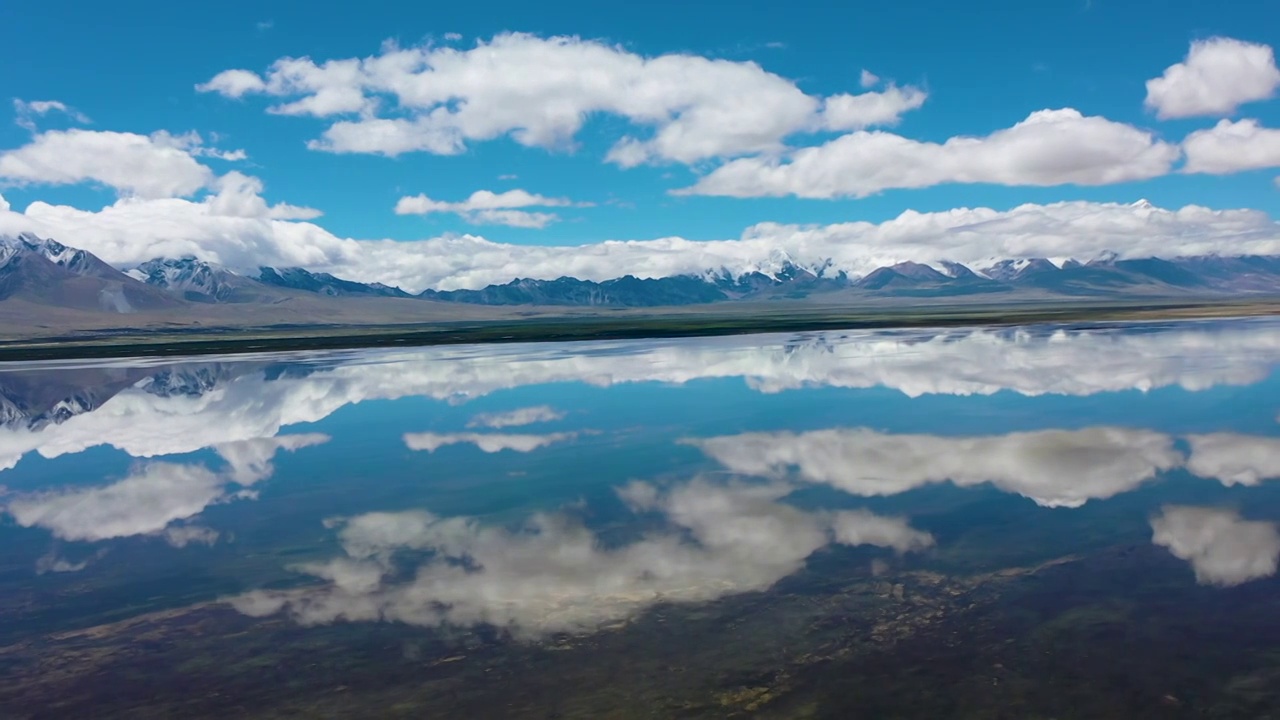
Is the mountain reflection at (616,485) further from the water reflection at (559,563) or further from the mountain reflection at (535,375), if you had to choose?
the mountain reflection at (535,375)

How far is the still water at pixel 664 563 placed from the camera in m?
10.4

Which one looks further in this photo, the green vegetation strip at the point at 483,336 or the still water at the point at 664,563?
the green vegetation strip at the point at 483,336

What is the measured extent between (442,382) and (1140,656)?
1714 inches

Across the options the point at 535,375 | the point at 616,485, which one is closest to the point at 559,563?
the point at 616,485

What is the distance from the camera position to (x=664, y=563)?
Answer: 49.2ft

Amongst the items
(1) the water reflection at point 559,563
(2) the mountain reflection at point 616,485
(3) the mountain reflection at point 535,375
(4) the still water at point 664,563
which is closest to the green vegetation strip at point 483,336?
(3) the mountain reflection at point 535,375

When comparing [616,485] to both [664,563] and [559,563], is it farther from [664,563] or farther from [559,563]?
[664,563]

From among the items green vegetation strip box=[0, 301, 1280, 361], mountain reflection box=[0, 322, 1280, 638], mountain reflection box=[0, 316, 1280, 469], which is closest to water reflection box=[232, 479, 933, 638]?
mountain reflection box=[0, 322, 1280, 638]

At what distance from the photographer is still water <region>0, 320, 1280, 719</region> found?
34.2 feet

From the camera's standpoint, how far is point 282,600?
45.9 ft

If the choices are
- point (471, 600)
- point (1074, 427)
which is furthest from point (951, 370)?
point (471, 600)

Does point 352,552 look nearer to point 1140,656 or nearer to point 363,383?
point 1140,656

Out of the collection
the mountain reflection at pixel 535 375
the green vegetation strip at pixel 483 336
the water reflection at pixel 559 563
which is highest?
the green vegetation strip at pixel 483 336

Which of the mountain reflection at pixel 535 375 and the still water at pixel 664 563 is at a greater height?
the mountain reflection at pixel 535 375
